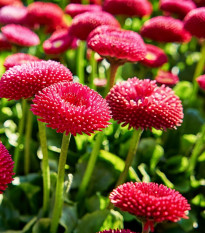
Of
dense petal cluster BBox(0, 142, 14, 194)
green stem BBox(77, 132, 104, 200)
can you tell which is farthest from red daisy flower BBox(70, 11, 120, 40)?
dense petal cluster BBox(0, 142, 14, 194)

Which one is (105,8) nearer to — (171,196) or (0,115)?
(0,115)

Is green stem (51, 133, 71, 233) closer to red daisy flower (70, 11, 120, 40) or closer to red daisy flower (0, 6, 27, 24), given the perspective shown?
red daisy flower (70, 11, 120, 40)

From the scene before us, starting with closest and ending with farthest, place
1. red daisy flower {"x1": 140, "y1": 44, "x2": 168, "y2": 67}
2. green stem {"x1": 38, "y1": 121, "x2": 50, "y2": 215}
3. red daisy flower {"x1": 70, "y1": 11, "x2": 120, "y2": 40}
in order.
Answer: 1. green stem {"x1": 38, "y1": 121, "x2": 50, "y2": 215}
2. red daisy flower {"x1": 70, "y1": 11, "x2": 120, "y2": 40}
3. red daisy flower {"x1": 140, "y1": 44, "x2": 168, "y2": 67}

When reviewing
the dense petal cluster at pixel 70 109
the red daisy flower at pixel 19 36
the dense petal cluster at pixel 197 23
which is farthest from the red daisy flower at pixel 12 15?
the dense petal cluster at pixel 70 109

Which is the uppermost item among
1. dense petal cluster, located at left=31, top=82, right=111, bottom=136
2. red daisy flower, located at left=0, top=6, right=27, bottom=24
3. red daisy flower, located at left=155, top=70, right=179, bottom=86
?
dense petal cluster, located at left=31, top=82, right=111, bottom=136

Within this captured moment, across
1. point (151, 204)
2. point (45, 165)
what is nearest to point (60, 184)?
point (45, 165)
